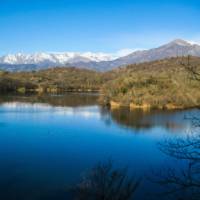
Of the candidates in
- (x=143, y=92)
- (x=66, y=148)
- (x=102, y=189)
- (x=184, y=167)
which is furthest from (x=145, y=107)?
(x=102, y=189)

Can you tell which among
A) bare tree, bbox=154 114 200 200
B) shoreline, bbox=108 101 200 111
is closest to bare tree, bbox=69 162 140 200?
bare tree, bbox=154 114 200 200

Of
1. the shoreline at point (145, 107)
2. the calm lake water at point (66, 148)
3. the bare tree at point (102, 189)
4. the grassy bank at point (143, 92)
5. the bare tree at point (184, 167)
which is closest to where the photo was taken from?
the bare tree at point (184, 167)

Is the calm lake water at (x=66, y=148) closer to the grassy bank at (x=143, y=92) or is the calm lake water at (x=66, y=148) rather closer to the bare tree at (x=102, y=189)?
the bare tree at (x=102, y=189)

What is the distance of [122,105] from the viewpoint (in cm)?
5247

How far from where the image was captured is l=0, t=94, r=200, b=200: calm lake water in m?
14.3

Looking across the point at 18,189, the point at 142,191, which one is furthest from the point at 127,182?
the point at 18,189

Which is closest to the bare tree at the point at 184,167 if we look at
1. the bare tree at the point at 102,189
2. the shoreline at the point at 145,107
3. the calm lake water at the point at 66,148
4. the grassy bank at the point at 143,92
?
the calm lake water at the point at 66,148

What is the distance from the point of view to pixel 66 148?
70.9 feet

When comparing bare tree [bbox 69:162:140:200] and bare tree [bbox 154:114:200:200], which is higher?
bare tree [bbox 154:114:200:200]

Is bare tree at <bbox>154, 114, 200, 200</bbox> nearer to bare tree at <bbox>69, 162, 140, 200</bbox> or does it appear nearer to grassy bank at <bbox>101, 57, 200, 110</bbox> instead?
bare tree at <bbox>69, 162, 140, 200</bbox>

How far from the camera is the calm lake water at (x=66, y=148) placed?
14.3 m

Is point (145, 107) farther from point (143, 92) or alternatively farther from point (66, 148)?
point (66, 148)

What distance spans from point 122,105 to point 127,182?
38636mm

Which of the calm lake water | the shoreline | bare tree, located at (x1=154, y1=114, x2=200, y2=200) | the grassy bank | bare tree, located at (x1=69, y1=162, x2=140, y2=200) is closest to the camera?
bare tree, located at (x1=154, y1=114, x2=200, y2=200)
